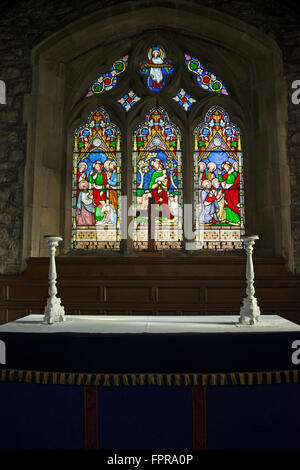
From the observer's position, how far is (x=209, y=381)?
2.20 m

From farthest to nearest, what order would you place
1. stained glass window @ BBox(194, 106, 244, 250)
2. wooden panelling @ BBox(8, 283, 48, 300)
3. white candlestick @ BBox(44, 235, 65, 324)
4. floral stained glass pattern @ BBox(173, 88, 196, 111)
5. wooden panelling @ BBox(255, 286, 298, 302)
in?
floral stained glass pattern @ BBox(173, 88, 196, 111), stained glass window @ BBox(194, 106, 244, 250), wooden panelling @ BBox(8, 283, 48, 300), wooden panelling @ BBox(255, 286, 298, 302), white candlestick @ BBox(44, 235, 65, 324)

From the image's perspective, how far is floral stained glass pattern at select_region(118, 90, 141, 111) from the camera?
19.0 feet

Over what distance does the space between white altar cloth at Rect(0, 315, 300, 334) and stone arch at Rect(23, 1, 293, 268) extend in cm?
216

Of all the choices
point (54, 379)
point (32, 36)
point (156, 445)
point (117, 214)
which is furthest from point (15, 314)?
point (32, 36)

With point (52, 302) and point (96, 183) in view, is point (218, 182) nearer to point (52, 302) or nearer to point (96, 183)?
point (96, 183)

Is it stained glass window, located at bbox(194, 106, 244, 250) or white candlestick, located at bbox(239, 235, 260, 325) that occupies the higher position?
stained glass window, located at bbox(194, 106, 244, 250)

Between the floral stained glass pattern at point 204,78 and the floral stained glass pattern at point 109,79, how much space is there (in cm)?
98

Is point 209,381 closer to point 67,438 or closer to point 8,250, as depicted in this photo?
point 67,438

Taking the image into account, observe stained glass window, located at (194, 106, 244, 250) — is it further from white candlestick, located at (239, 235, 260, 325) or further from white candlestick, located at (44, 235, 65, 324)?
white candlestick, located at (44, 235, 65, 324)

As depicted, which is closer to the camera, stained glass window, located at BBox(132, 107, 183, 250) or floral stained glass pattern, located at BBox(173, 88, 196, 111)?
stained glass window, located at BBox(132, 107, 183, 250)

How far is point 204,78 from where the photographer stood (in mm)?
5812

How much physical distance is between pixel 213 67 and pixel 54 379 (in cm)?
509

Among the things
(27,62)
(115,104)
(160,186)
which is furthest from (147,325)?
(27,62)

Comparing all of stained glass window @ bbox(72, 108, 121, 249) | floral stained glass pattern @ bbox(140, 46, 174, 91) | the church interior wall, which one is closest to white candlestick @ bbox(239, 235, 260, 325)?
Answer: the church interior wall
